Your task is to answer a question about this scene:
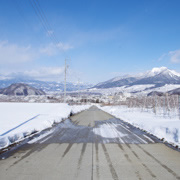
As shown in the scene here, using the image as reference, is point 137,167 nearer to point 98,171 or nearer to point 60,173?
point 98,171

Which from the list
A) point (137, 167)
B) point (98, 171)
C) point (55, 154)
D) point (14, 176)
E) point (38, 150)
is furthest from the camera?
point (38, 150)

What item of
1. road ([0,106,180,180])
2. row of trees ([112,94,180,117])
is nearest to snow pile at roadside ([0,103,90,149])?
road ([0,106,180,180])

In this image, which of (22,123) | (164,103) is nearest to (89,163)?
(22,123)

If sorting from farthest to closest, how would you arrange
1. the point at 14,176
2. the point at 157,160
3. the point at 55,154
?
the point at 55,154 → the point at 157,160 → the point at 14,176

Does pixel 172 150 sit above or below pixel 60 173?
below

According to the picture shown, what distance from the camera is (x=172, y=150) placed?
618 centimetres

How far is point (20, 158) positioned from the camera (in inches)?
196

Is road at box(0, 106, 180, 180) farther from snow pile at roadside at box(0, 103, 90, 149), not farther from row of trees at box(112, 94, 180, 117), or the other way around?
row of trees at box(112, 94, 180, 117)

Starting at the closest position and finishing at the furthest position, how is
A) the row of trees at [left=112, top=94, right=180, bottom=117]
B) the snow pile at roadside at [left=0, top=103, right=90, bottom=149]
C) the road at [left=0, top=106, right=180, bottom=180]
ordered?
the road at [left=0, top=106, right=180, bottom=180]
the snow pile at roadside at [left=0, top=103, right=90, bottom=149]
the row of trees at [left=112, top=94, right=180, bottom=117]

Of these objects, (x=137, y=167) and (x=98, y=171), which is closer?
(x=98, y=171)

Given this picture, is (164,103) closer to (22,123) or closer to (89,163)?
(22,123)

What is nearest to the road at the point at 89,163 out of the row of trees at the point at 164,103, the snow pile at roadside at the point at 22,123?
the snow pile at roadside at the point at 22,123

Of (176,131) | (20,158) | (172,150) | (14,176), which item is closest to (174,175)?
(172,150)

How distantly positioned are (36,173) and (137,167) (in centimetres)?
277
